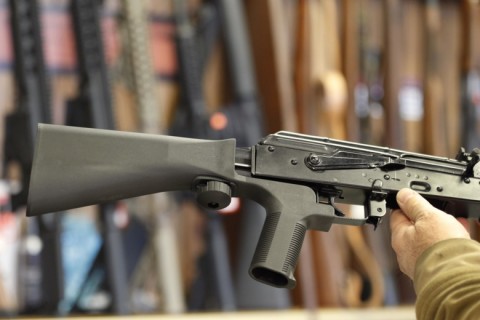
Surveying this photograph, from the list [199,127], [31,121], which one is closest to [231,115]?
[199,127]

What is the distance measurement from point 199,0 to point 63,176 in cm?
99

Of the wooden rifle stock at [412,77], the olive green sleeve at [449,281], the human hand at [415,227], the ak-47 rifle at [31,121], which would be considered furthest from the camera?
the wooden rifle stock at [412,77]

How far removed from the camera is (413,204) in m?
0.98

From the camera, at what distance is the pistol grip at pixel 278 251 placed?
0.94 m

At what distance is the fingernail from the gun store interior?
617 mm

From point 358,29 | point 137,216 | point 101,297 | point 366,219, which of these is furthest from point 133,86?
point 366,219

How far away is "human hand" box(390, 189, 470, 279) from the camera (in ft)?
3.00

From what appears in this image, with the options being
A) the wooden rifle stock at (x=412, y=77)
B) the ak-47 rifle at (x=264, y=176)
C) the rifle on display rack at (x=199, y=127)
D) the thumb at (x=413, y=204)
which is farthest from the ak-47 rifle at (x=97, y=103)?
the wooden rifle stock at (x=412, y=77)

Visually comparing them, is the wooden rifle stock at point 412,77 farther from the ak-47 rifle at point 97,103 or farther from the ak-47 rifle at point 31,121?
the ak-47 rifle at point 31,121

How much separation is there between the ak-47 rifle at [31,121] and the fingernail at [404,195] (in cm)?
73

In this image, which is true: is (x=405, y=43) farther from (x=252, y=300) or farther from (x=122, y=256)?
(x=122, y=256)

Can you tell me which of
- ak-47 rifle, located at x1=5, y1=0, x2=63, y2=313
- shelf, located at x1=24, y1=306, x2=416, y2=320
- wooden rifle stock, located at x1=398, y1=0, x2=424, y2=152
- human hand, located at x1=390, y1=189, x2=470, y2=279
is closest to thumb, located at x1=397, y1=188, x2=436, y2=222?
human hand, located at x1=390, y1=189, x2=470, y2=279

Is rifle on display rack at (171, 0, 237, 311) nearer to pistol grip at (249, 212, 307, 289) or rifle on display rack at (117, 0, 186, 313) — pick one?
rifle on display rack at (117, 0, 186, 313)

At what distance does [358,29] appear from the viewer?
6.52 ft
